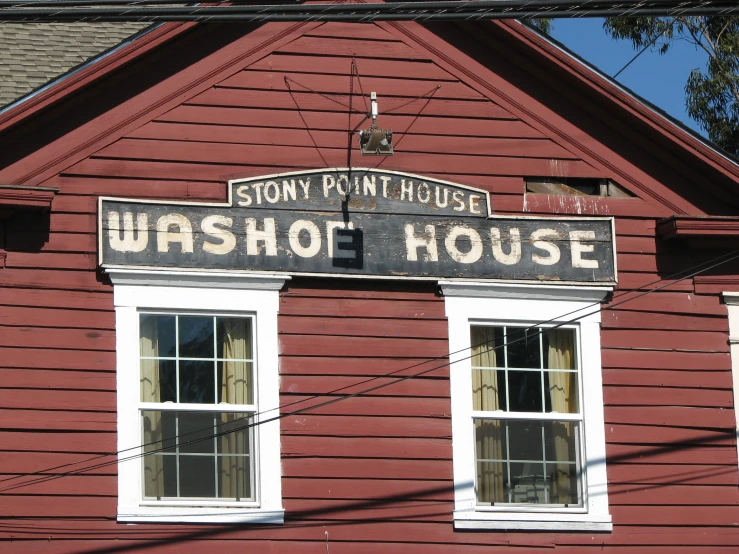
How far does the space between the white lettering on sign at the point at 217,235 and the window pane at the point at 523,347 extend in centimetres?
264

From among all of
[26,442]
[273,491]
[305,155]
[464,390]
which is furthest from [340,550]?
[305,155]

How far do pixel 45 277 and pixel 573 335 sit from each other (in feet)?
15.7

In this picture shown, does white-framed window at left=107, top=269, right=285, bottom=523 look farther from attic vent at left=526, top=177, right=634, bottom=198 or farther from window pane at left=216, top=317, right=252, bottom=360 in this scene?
attic vent at left=526, top=177, right=634, bottom=198

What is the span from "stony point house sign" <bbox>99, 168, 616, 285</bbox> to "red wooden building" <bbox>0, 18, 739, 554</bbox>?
2 centimetres

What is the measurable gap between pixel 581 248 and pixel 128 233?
4.16 metres

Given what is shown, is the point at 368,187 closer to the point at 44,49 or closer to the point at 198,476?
the point at 198,476

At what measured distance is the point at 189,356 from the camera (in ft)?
39.0

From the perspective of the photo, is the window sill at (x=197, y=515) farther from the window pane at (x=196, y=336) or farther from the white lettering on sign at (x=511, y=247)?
the white lettering on sign at (x=511, y=247)

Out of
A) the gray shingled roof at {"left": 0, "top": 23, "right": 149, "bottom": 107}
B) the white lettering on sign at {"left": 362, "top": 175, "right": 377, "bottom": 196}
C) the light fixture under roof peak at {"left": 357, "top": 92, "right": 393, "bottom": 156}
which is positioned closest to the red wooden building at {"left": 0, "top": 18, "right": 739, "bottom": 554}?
the white lettering on sign at {"left": 362, "top": 175, "right": 377, "bottom": 196}

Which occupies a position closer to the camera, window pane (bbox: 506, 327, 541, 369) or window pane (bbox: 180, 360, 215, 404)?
window pane (bbox: 180, 360, 215, 404)

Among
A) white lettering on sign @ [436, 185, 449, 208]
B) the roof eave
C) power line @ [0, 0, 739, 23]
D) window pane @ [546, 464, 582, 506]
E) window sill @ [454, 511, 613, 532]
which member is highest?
the roof eave

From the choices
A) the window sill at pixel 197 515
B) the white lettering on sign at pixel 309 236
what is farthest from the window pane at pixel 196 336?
the window sill at pixel 197 515

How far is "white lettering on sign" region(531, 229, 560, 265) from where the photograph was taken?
1264 centimetres

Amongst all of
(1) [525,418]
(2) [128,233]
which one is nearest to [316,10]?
(2) [128,233]
